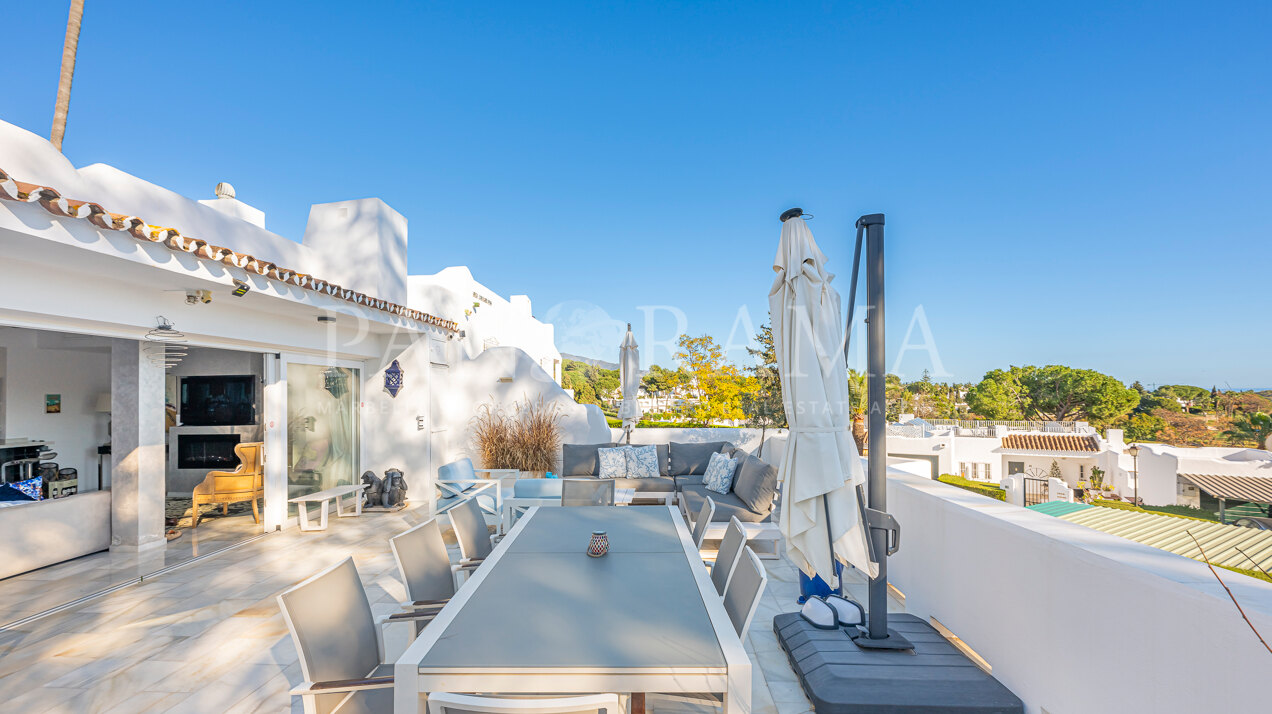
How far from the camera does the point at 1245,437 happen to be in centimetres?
2459

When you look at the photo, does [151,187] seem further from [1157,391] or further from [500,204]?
[1157,391]

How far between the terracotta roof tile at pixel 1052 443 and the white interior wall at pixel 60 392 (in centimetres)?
3242

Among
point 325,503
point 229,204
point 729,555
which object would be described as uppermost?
point 229,204

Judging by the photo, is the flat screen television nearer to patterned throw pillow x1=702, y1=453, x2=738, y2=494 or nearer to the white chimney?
the white chimney

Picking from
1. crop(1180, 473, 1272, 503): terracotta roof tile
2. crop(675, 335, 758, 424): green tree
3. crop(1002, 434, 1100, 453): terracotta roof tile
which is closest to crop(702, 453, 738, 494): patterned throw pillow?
crop(675, 335, 758, 424): green tree

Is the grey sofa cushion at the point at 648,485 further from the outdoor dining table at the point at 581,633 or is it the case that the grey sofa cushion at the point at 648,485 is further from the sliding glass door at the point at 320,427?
the sliding glass door at the point at 320,427

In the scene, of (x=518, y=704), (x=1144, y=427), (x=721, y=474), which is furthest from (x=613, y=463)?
(x=1144, y=427)

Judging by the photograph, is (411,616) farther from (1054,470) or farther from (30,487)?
(1054,470)

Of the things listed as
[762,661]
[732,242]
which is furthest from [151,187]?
[732,242]

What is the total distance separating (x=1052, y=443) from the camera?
87.9 ft

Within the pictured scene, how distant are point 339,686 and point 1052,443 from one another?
33.9 meters

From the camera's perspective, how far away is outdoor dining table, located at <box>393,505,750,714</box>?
1526 mm

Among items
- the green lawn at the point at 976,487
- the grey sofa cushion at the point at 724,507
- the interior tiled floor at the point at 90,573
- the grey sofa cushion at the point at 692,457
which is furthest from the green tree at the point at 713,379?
the interior tiled floor at the point at 90,573

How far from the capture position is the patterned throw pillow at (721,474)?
5855 millimetres
